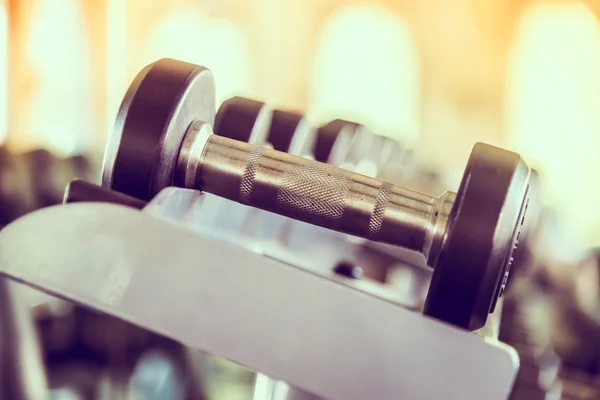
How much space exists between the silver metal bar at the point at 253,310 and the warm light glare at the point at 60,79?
179cm

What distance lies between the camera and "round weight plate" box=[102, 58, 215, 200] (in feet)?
1.20

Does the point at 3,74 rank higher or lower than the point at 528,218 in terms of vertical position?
lower

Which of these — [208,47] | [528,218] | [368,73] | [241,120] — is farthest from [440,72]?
[241,120]

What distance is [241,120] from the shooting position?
1.67 ft

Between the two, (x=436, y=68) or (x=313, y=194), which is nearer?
(x=313, y=194)

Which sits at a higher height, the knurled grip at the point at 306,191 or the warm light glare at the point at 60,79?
the knurled grip at the point at 306,191

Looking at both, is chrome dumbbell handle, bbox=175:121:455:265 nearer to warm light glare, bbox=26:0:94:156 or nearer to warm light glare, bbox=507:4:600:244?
warm light glare, bbox=26:0:94:156

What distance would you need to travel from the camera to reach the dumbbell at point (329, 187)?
33cm

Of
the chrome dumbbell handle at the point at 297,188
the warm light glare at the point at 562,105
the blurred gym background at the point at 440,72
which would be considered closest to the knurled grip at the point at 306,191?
the chrome dumbbell handle at the point at 297,188

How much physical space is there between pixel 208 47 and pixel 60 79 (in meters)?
0.62

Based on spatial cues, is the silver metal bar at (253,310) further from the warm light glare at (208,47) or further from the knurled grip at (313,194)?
the warm light glare at (208,47)

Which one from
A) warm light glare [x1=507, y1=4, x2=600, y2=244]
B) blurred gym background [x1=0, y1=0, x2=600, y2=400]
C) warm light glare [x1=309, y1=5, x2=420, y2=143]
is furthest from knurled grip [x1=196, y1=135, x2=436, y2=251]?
warm light glare [x1=507, y1=4, x2=600, y2=244]

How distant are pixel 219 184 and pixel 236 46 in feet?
6.92

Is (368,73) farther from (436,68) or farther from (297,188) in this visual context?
(297,188)
